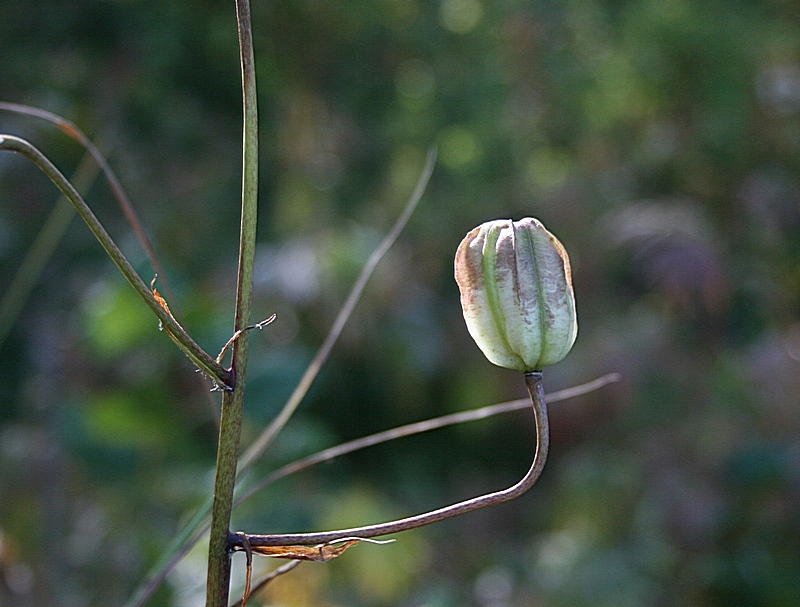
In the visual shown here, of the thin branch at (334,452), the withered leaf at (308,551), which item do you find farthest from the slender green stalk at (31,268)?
the withered leaf at (308,551)

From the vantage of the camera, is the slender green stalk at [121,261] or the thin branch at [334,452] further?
the thin branch at [334,452]

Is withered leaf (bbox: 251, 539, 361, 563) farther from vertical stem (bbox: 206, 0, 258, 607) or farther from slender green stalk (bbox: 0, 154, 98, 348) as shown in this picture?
slender green stalk (bbox: 0, 154, 98, 348)

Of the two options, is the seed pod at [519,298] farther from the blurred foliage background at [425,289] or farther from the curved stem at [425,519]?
the blurred foliage background at [425,289]

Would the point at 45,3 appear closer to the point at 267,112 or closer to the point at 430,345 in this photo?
the point at 267,112

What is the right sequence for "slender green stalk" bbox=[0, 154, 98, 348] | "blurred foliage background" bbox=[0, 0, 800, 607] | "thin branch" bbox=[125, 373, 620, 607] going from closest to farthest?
"thin branch" bbox=[125, 373, 620, 607], "slender green stalk" bbox=[0, 154, 98, 348], "blurred foliage background" bbox=[0, 0, 800, 607]

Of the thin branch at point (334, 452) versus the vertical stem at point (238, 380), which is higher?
the vertical stem at point (238, 380)

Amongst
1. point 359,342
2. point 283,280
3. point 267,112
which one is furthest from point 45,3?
point 359,342

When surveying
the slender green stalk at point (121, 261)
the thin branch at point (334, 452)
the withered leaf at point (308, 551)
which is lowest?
the thin branch at point (334, 452)

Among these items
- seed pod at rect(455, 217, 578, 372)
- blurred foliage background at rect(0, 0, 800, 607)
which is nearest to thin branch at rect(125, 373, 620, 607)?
seed pod at rect(455, 217, 578, 372)
